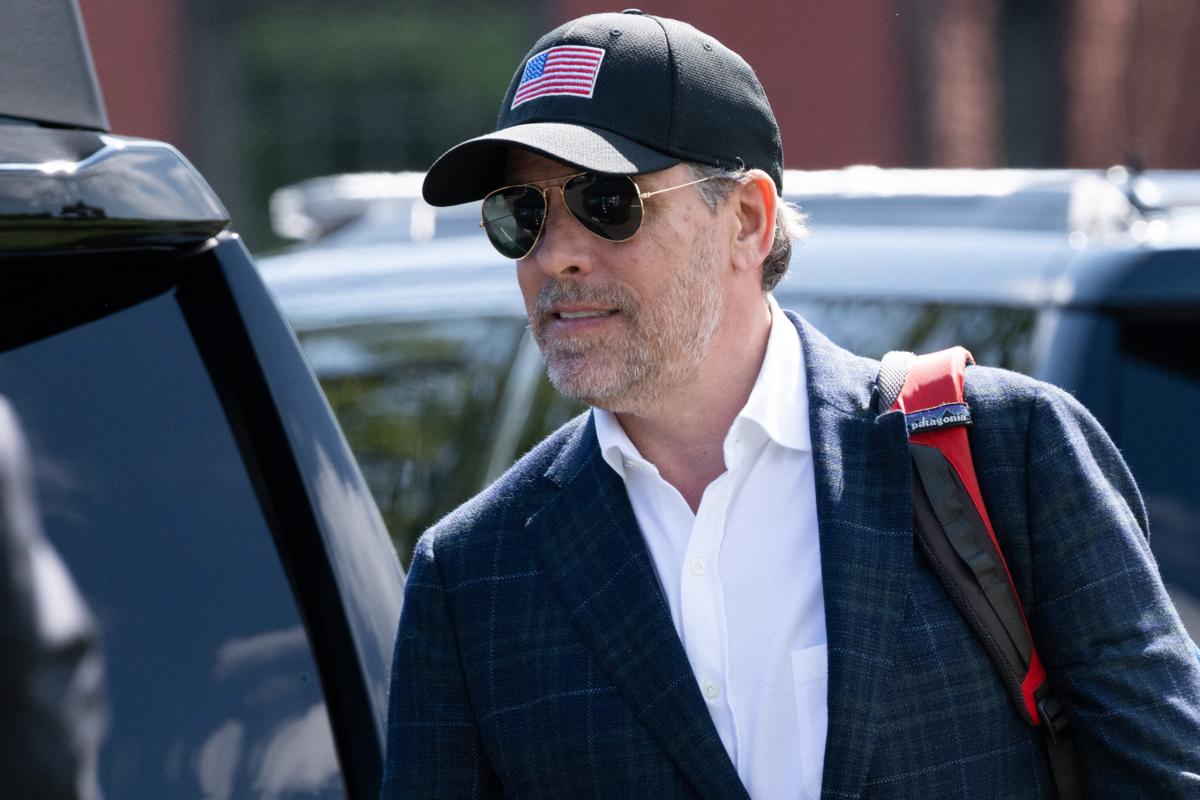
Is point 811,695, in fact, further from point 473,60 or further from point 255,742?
point 473,60

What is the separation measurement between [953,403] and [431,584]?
629mm

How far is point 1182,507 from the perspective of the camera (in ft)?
9.40

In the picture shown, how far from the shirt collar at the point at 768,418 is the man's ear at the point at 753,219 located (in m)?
0.10

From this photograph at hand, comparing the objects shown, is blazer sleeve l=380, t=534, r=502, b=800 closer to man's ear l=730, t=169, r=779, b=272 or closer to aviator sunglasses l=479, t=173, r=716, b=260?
aviator sunglasses l=479, t=173, r=716, b=260

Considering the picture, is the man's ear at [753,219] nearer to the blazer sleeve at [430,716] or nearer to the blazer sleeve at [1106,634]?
the blazer sleeve at [1106,634]

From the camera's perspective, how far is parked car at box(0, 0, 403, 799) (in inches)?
72.3

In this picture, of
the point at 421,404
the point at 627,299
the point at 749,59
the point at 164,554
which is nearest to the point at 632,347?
the point at 627,299

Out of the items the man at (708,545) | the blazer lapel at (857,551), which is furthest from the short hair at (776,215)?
the blazer lapel at (857,551)

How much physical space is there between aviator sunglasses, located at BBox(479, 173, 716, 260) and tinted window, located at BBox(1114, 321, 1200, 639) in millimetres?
1105

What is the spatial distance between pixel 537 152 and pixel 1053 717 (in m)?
0.85

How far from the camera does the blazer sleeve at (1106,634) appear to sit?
1.80m

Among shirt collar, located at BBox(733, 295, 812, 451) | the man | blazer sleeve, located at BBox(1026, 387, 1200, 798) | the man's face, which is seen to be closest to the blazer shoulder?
the man

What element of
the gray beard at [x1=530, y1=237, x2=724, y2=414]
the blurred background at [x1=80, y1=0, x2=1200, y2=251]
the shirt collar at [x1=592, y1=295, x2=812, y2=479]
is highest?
the gray beard at [x1=530, y1=237, x2=724, y2=414]

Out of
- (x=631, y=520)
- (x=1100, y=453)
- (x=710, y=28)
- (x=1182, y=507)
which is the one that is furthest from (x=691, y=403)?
(x=710, y=28)
